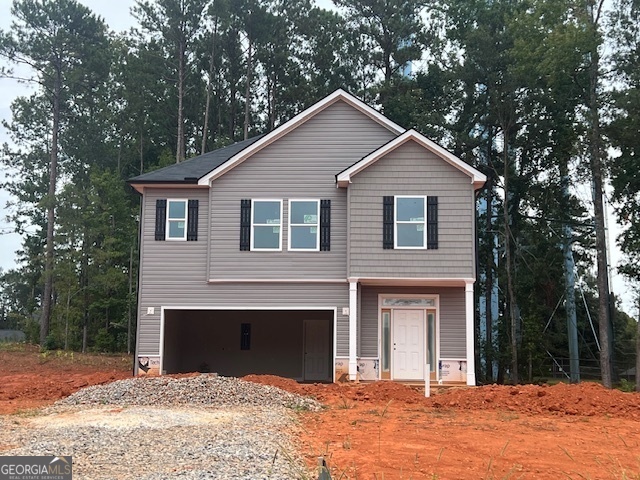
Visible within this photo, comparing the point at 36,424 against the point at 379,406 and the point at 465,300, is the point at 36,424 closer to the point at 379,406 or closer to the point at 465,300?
the point at 379,406

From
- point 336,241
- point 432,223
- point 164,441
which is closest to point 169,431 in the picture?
point 164,441

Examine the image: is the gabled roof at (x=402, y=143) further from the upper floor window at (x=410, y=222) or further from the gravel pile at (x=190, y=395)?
the gravel pile at (x=190, y=395)

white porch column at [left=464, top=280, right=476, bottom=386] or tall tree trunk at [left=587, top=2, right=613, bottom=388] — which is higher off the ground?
tall tree trunk at [left=587, top=2, right=613, bottom=388]

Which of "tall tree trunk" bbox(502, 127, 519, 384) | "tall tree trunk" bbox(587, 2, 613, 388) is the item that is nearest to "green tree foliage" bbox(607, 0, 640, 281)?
"tall tree trunk" bbox(587, 2, 613, 388)

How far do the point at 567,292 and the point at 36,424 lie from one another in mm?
22657

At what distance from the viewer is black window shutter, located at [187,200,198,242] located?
1959 centimetres

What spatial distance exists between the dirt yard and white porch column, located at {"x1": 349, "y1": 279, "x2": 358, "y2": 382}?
1684mm

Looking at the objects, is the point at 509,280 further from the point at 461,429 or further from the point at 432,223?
the point at 461,429

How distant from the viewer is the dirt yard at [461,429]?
8391 mm

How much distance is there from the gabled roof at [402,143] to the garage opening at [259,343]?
19.4ft

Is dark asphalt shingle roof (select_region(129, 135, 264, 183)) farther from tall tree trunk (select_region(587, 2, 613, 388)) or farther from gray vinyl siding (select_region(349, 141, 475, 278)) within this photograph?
tall tree trunk (select_region(587, 2, 613, 388))

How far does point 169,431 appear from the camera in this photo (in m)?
10.5

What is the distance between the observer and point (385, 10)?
35281 millimetres

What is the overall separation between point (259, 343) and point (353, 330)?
5355 mm
